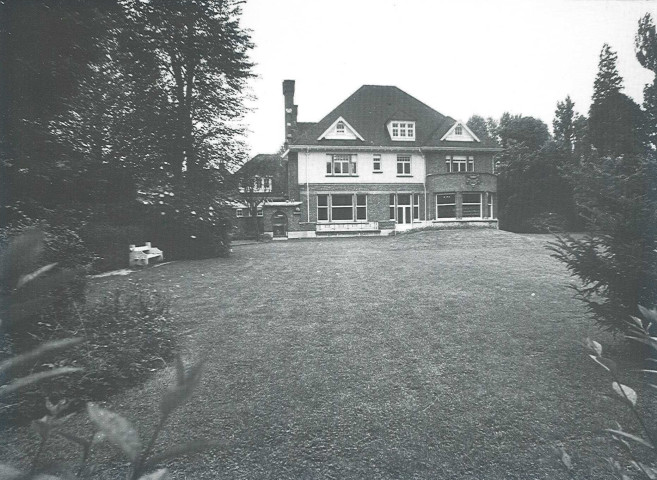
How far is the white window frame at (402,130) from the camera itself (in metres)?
32.0

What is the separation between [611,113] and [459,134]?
1239 cm

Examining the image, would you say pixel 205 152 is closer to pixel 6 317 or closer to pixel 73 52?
pixel 73 52

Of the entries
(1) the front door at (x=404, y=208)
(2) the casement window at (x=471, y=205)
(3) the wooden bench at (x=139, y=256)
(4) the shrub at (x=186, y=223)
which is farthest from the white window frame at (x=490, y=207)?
(3) the wooden bench at (x=139, y=256)

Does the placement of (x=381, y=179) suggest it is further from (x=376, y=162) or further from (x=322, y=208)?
(x=322, y=208)

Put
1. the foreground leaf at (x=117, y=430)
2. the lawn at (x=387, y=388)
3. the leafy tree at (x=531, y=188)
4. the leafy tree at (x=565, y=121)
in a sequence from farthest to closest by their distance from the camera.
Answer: the leafy tree at (x=565, y=121) < the leafy tree at (x=531, y=188) < the lawn at (x=387, y=388) < the foreground leaf at (x=117, y=430)

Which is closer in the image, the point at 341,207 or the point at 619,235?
the point at 619,235

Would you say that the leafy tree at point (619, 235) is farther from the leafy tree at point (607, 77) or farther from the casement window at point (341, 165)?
the leafy tree at point (607, 77)

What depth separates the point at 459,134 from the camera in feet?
106

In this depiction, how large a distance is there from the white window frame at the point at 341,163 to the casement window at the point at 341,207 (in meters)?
1.62

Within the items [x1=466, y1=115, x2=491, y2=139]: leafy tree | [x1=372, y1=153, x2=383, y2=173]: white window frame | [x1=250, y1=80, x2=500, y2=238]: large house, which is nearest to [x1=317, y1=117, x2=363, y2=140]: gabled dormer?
[x1=250, y1=80, x2=500, y2=238]: large house

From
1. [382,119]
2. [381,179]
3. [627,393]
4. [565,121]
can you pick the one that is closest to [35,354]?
[627,393]

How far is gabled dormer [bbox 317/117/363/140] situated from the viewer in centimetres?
3059

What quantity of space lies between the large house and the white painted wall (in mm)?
79

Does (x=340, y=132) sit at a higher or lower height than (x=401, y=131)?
lower
